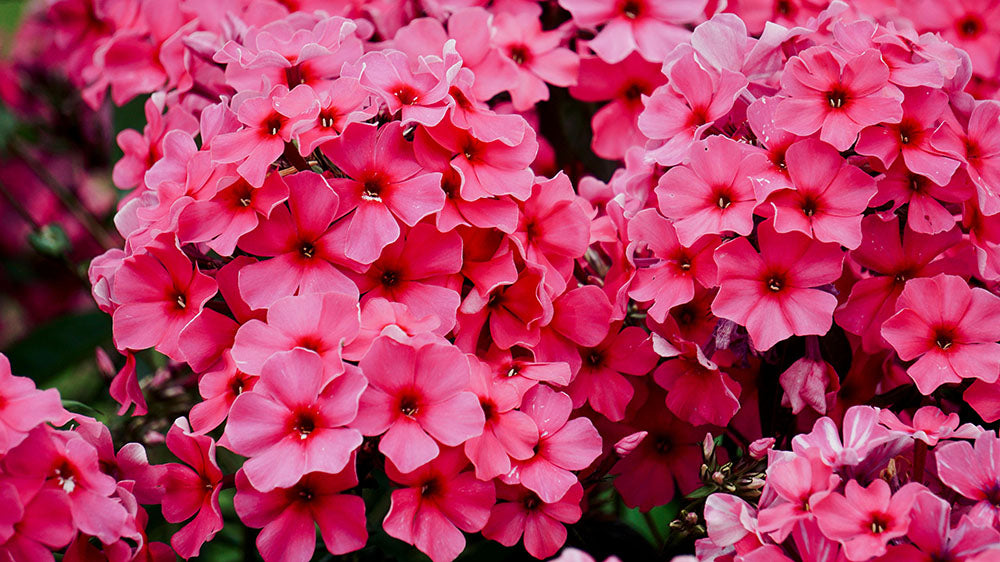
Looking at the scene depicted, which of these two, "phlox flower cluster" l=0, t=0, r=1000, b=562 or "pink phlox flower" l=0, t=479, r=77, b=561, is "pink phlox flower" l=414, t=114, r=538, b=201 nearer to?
A: "phlox flower cluster" l=0, t=0, r=1000, b=562

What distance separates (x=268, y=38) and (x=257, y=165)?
0.15 meters

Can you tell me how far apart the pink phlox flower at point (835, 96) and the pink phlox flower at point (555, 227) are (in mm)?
146

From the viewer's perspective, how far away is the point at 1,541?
1.68 feet

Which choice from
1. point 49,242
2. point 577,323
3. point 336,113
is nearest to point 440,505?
point 577,323

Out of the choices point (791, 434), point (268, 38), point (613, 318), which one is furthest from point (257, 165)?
point (791, 434)

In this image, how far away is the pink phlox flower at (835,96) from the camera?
59cm

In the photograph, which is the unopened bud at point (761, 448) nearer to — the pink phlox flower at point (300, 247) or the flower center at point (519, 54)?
the pink phlox flower at point (300, 247)

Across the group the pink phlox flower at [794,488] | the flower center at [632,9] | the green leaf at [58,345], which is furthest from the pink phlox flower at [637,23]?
the green leaf at [58,345]

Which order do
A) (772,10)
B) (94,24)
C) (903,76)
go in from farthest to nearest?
(94,24), (772,10), (903,76)

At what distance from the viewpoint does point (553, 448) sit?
0.59 meters

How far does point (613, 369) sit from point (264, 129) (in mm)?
289

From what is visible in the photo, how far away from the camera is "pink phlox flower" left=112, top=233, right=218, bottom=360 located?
60 centimetres

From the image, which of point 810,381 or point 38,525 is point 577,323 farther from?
point 38,525

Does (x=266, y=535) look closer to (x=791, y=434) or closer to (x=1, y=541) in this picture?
(x=1, y=541)
